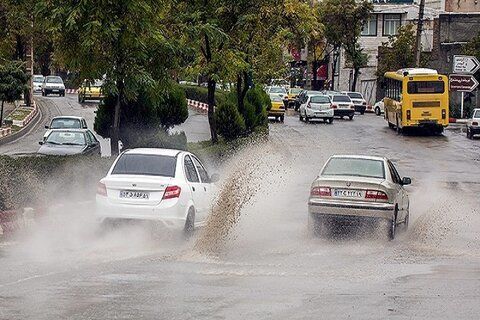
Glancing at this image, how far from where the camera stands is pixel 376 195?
18078 mm

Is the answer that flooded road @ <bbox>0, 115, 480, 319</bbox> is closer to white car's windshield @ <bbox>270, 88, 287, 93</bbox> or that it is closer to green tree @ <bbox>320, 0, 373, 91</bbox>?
white car's windshield @ <bbox>270, 88, 287, 93</bbox>

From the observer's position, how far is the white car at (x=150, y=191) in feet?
53.4

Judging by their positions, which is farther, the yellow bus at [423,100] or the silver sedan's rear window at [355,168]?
the yellow bus at [423,100]

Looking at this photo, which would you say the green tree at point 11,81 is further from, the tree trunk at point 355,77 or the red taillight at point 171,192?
the tree trunk at point 355,77

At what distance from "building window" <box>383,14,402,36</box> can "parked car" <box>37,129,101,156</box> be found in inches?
2675

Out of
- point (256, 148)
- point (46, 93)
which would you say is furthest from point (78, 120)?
point (46, 93)

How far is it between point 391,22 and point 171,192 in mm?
82765

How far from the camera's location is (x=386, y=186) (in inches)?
719

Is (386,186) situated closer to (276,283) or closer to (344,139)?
(276,283)

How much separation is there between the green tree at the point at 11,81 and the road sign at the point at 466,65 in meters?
25.2

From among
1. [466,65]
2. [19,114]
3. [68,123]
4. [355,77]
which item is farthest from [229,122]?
[355,77]

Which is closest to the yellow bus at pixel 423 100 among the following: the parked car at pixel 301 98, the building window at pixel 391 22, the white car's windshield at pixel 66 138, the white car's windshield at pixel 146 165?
the parked car at pixel 301 98

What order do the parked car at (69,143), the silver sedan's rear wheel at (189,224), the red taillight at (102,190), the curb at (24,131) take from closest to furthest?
1. the red taillight at (102,190)
2. the silver sedan's rear wheel at (189,224)
3. the parked car at (69,143)
4. the curb at (24,131)

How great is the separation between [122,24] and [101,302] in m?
11.7
